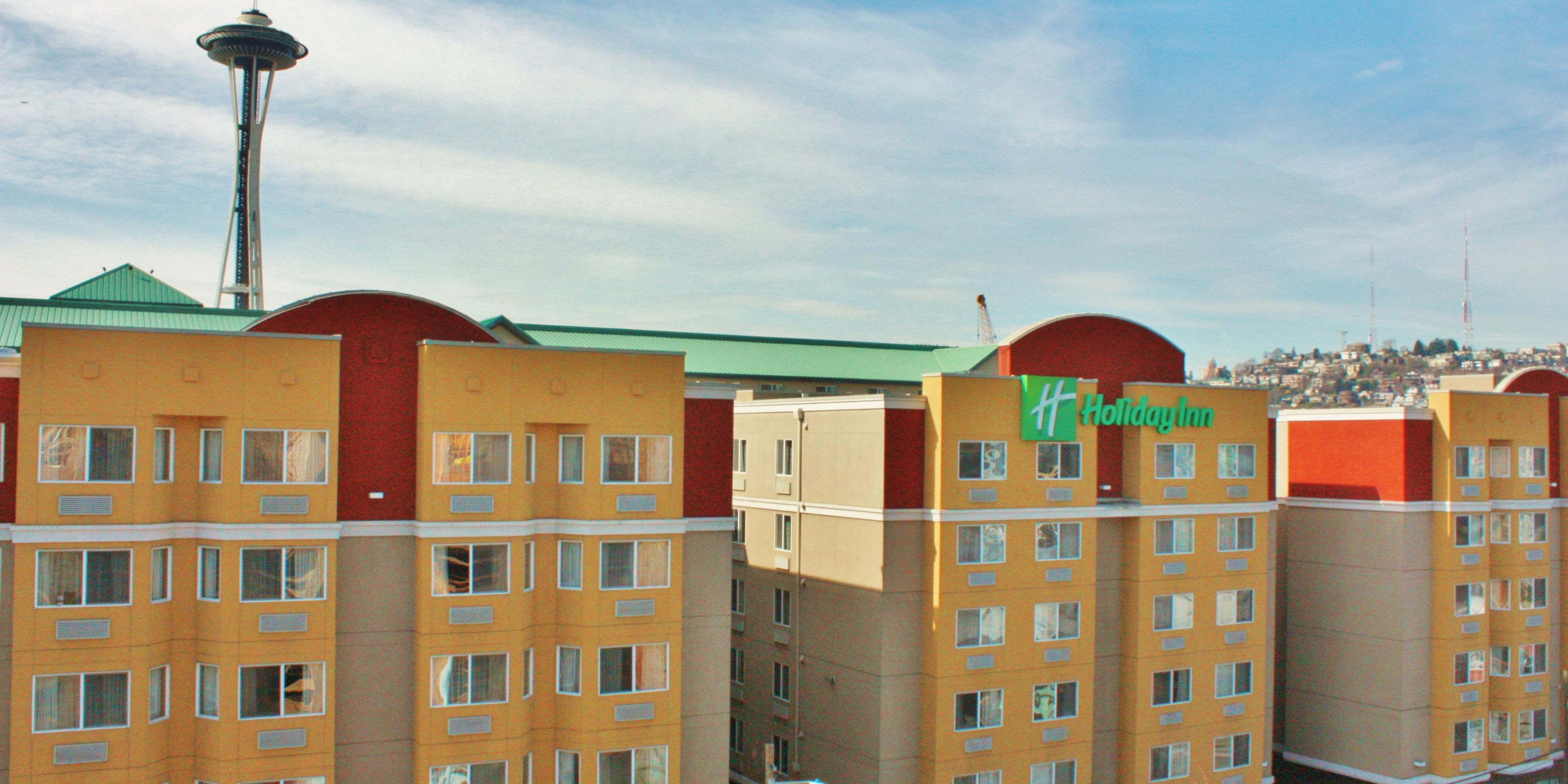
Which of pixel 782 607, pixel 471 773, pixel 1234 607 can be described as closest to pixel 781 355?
pixel 782 607

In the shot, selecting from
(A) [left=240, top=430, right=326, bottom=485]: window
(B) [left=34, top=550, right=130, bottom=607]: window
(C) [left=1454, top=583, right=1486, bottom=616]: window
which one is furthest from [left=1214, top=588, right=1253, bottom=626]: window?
(B) [left=34, top=550, right=130, bottom=607]: window

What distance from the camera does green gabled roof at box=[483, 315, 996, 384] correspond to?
52.3 metres

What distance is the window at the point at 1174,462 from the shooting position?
3831cm

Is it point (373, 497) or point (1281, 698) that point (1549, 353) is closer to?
point (1281, 698)

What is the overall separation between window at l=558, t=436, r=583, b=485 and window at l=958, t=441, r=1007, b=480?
38.7ft

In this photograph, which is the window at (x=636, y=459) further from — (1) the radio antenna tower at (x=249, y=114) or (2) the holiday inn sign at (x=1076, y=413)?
(1) the radio antenna tower at (x=249, y=114)

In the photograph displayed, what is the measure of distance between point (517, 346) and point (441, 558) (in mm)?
5545

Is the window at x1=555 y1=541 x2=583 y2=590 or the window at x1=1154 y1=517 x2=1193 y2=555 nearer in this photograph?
the window at x1=555 y1=541 x2=583 y2=590

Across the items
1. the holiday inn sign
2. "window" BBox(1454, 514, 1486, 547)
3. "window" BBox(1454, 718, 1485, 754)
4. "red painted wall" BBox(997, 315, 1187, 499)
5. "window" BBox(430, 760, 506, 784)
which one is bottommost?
"window" BBox(1454, 718, 1485, 754)

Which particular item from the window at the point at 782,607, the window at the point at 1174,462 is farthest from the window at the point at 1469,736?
the window at the point at 782,607

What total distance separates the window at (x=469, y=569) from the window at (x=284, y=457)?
3352mm

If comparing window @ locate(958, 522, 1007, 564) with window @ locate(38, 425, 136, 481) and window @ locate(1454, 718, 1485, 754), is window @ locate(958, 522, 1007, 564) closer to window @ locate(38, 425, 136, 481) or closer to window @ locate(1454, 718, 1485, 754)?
window @ locate(38, 425, 136, 481)

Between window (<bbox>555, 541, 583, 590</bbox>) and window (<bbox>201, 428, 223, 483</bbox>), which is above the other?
window (<bbox>201, 428, 223, 483</bbox>)

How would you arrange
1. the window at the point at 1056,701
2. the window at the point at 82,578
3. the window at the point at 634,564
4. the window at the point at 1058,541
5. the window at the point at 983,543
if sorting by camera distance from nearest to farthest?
the window at the point at 82,578 < the window at the point at 634,564 < the window at the point at 983,543 < the window at the point at 1056,701 < the window at the point at 1058,541
